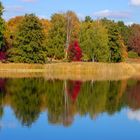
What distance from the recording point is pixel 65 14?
8219 cm

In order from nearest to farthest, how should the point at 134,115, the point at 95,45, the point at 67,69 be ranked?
1. the point at 134,115
2. the point at 67,69
3. the point at 95,45

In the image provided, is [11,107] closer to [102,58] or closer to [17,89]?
[17,89]

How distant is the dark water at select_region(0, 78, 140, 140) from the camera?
17906 millimetres

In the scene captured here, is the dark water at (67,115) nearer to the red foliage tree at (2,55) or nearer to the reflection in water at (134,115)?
the reflection in water at (134,115)

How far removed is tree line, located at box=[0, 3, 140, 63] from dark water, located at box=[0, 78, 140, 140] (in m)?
27.8

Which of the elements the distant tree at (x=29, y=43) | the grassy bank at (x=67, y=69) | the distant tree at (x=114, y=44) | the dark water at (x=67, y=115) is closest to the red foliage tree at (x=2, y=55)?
the distant tree at (x=29, y=43)

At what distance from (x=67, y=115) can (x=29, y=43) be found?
41.5m

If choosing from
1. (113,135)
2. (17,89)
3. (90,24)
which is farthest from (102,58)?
(113,135)

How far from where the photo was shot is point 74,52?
233 ft

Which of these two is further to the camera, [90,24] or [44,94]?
[90,24]

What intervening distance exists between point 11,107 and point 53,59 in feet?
178

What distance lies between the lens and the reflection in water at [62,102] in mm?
22688

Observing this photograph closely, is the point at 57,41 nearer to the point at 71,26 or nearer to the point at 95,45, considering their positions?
the point at 95,45

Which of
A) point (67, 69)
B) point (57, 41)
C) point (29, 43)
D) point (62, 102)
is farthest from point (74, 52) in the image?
point (62, 102)
